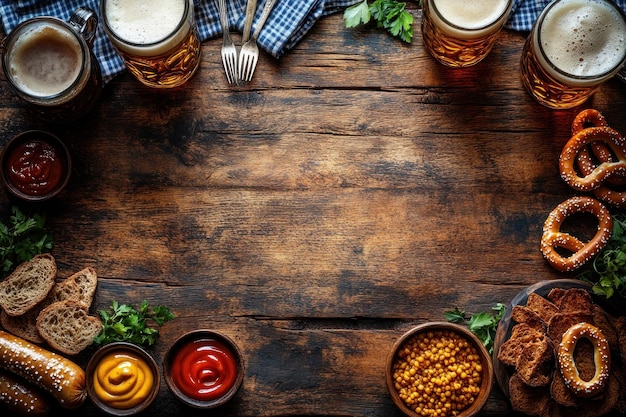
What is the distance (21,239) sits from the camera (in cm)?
345

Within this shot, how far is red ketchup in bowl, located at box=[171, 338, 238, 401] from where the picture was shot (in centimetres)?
328

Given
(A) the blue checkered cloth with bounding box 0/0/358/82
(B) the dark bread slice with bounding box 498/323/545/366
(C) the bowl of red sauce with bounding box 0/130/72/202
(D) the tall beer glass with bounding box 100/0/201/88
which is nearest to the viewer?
(D) the tall beer glass with bounding box 100/0/201/88

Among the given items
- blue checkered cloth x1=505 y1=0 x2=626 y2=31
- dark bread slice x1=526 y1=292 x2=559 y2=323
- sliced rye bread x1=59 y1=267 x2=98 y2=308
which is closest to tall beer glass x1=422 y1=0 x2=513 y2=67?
blue checkered cloth x1=505 y1=0 x2=626 y2=31

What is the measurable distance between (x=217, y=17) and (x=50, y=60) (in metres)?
0.82

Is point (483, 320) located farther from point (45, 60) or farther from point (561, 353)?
point (45, 60)

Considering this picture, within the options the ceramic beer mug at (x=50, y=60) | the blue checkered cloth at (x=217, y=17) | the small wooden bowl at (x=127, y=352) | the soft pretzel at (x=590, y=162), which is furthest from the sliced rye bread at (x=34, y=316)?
the soft pretzel at (x=590, y=162)

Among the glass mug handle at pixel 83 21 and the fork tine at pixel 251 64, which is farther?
the fork tine at pixel 251 64

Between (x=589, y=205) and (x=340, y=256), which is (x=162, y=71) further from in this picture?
(x=589, y=205)

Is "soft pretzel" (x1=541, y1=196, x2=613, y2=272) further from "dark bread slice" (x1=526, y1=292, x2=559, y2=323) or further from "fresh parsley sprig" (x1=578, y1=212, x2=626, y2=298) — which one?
"dark bread slice" (x1=526, y1=292, x2=559, y2=323)

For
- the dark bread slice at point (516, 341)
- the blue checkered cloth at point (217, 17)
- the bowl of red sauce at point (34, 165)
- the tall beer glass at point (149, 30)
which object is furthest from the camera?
the blue checkered cloth at point (217, 17)

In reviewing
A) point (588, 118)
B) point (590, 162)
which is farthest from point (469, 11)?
point (590, 162)

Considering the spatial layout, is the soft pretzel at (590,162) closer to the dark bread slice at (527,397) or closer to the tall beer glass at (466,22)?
the tall beer glass at (466,22)

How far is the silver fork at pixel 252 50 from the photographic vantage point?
3.48 metres

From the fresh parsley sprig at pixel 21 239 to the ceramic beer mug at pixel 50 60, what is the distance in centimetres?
54
